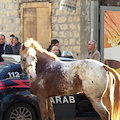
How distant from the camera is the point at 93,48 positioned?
33.2ft

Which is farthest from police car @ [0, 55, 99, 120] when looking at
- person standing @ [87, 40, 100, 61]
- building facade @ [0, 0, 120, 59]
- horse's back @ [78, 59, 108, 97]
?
building facade @ [0, 0, 120, 59]

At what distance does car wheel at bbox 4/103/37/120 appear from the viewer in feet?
25.0

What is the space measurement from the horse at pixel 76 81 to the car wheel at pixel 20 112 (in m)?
1.11

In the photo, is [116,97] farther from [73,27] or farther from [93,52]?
[73,27]

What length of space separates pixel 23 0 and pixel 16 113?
9807 mm

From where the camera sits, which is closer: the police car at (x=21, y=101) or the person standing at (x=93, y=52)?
the police car at (x=21, y=101)

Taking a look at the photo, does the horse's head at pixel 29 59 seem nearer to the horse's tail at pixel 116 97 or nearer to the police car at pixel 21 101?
the police car at pixel 21 101

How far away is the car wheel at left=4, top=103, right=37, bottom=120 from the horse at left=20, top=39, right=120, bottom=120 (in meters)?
1.11

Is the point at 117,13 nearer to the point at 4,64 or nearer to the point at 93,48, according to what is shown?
the point at 93,48

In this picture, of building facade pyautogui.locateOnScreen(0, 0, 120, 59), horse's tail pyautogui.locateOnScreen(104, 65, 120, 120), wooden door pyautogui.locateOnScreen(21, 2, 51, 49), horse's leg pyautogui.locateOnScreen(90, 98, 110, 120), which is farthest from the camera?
wooden door pyautogui.locateOnScreen(21, 2, 51, 49)

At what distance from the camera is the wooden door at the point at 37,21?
16.5 meters

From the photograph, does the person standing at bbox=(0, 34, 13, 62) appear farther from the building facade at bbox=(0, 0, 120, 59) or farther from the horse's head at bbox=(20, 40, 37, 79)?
the building facade at bbox=(0, 0, 120, 59)

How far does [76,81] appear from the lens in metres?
6.54

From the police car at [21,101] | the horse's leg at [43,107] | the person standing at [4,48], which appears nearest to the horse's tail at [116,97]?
the horse's leg at [43,107]
